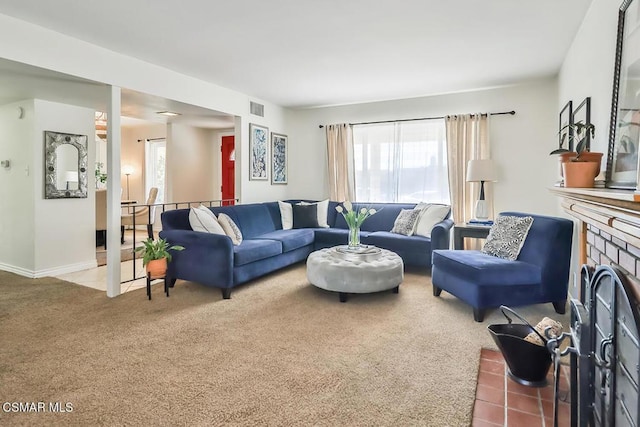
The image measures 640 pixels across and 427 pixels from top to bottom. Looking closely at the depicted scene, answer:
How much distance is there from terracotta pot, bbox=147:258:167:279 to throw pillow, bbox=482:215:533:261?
3.17m

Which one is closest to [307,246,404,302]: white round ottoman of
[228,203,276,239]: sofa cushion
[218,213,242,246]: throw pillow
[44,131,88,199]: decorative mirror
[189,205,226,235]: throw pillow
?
[218,213,242,246]: throw pillow

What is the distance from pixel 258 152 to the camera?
18.6 feet

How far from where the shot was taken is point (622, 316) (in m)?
1.21

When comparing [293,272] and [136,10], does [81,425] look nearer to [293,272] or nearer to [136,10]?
[136,10]

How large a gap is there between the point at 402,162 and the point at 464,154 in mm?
912

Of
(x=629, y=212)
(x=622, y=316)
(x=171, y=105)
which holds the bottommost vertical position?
(x=622, y=316)

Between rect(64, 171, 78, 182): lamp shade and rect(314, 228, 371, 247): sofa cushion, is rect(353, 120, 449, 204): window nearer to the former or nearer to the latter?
rect(314, 228, 371, 247): sofa cushion

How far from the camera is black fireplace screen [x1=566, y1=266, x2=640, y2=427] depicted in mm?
1115

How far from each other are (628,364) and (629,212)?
1.68 ft

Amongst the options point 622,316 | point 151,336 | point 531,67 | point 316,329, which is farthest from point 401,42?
point 151,336

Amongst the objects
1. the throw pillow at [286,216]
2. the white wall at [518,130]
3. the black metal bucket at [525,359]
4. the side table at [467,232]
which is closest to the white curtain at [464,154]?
the white wall at [518,130]

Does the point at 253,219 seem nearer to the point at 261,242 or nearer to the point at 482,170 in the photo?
the point at 261,242

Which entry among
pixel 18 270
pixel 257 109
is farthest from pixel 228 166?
pixel 18 270

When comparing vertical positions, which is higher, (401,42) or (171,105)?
(401,42)
